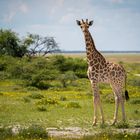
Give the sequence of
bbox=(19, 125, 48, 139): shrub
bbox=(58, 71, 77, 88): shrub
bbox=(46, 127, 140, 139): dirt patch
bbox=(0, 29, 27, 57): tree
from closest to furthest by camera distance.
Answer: bbox=(19, 125, 48, 139): shrub, bbox=(46, 127, 140, 139): dirt patch, bbox=(58, 71, 77, 88): shrub, bbox=(0, 29, 27, 57): tree

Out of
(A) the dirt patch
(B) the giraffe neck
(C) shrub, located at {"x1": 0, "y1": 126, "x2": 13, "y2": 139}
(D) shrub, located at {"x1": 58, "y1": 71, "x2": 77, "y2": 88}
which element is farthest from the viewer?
(D) shrub, located at {"x1": 58, "y1": 71, "x2": 77, "y2": 88}

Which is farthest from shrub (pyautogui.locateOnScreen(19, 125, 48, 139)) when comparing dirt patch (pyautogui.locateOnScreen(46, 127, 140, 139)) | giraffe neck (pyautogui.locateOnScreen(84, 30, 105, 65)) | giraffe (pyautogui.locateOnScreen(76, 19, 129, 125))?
giraffe neck (pyautogui.locateOnScreen(84, 30, 105, 65))

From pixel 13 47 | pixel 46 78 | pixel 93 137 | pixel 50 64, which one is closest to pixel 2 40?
pixel 13 47

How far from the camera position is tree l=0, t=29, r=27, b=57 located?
8100cm

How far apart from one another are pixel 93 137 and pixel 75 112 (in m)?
8.55

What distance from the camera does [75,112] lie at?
22.4 m

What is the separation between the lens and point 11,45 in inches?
3231

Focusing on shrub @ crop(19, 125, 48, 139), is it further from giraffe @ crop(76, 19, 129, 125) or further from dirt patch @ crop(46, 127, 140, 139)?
giraffe @ crop(76, 19, 129, 125)

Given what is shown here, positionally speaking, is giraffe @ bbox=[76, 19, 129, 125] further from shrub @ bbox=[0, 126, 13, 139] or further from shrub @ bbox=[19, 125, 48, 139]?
shrub @ bbox=[0, 126, 13, 139]

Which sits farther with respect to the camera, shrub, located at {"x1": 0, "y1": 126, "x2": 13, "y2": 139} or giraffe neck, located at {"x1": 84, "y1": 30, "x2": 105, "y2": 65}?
giraffe neck, located at {"x1": 84, "y1": 30, "x2": 105, "y2": 65}

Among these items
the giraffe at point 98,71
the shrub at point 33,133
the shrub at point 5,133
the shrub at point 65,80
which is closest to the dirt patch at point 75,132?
the shrub at point 33,133

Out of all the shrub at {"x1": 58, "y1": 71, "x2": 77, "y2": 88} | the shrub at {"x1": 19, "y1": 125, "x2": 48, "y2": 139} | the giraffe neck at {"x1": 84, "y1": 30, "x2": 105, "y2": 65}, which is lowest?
the shrub at {"x1": 58, "y1": 71, "x2": 77, "y2": 88}

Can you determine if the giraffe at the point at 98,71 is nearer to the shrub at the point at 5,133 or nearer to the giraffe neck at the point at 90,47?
the giraffe neck at the point at 90,47

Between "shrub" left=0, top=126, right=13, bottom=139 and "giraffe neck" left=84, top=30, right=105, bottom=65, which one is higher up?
A: "giraffe neck" left=84, top=30, right=105, bottom=65
